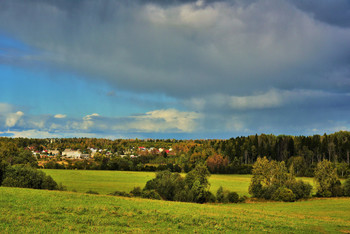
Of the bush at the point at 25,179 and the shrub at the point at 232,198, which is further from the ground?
the bush at the point at 25,179

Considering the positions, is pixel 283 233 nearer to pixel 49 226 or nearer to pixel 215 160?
pixel 49 226

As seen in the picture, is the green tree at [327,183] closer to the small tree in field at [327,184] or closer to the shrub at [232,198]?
the small tree in field at [327,184]

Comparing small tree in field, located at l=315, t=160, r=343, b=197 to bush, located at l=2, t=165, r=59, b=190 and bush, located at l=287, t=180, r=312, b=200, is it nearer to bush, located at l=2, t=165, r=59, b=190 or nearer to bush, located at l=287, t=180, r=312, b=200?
bush, located at l=287, t=180, r=312, b=200

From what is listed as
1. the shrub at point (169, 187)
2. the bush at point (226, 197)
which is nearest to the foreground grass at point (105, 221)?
the shrub at point (169, 187)

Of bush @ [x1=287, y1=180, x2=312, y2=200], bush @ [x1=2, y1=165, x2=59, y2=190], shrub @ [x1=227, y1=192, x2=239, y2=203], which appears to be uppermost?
bush @ [x1=2, y1=165, x2=59, y2=190]

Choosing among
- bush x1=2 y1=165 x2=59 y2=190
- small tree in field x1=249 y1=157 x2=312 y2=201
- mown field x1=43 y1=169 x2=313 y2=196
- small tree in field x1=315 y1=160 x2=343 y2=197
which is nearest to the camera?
bush x1=2 y1=165 x2=59 y2=190

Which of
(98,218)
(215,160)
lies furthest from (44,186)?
(215,160)

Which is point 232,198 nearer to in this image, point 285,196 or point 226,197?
point 226,197

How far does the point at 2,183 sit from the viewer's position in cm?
6512

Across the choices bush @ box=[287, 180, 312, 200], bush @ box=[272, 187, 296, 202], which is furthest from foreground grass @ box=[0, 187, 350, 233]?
bush @ box=[287, 180, 312, 200]

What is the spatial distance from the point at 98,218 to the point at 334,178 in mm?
86356

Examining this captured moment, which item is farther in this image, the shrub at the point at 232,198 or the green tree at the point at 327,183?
the green tree at the point at 327,183

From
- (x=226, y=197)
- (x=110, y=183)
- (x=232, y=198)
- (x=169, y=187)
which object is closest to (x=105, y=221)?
(x=169, y=187)

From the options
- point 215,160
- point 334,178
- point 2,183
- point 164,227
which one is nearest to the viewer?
point 164,227
